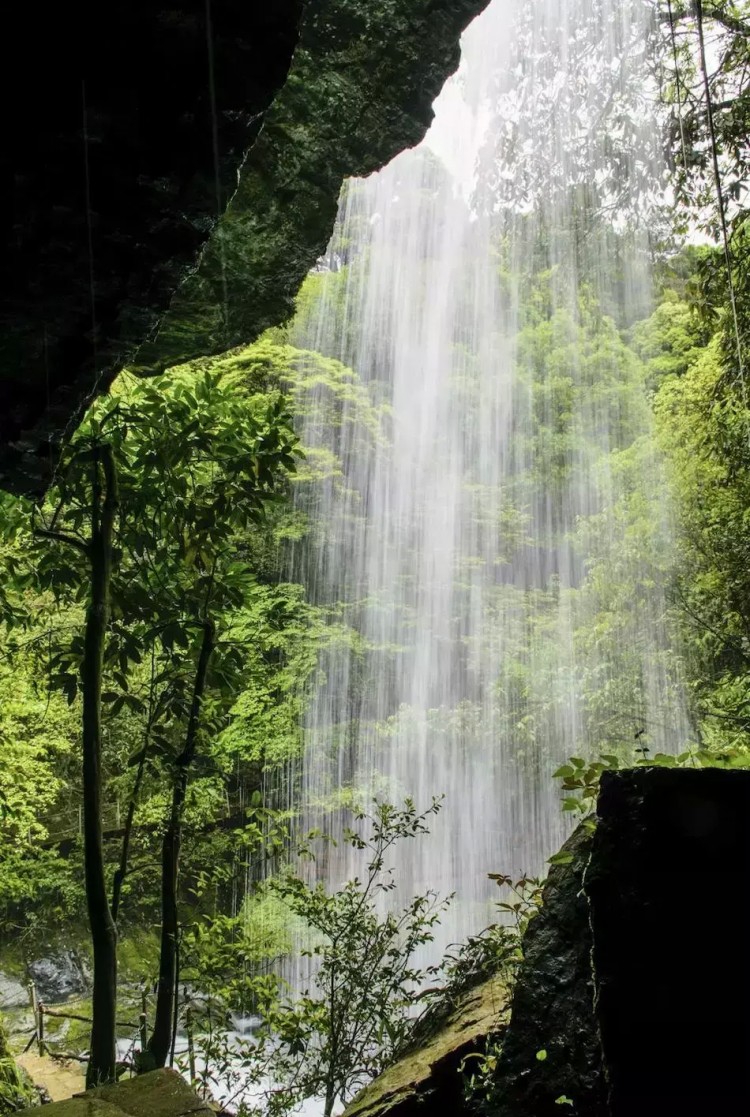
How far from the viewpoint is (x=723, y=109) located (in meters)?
6.06

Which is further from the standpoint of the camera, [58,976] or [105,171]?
[58,976]

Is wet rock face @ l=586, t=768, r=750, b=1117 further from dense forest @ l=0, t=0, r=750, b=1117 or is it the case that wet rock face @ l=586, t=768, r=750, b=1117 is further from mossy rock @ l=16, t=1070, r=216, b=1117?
mossy rock @ l=16, t=1070, r=216, b=1117

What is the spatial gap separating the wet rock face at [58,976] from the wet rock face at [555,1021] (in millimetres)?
8711

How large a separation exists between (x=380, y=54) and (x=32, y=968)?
9898 mm

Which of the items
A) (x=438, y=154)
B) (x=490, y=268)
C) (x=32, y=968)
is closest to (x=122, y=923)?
(x=32, y=968)

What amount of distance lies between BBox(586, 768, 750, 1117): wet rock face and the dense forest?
347 mm

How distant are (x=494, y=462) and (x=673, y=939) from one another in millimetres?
12506

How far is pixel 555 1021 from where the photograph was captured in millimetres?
2047

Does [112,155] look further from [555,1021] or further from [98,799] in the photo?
[555,1021]

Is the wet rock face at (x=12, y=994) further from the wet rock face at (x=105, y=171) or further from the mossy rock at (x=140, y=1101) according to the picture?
the wet rock face at (x=105, y=171)

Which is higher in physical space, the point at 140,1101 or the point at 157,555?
the point at 157,555

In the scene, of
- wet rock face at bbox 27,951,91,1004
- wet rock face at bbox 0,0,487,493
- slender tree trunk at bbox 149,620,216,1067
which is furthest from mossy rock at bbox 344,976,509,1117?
wet rock face at bbox 27,951,91,1004

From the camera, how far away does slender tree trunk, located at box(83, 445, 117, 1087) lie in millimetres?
2902

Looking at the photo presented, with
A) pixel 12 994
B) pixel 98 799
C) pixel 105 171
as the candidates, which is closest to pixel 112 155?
pixel 105 171
